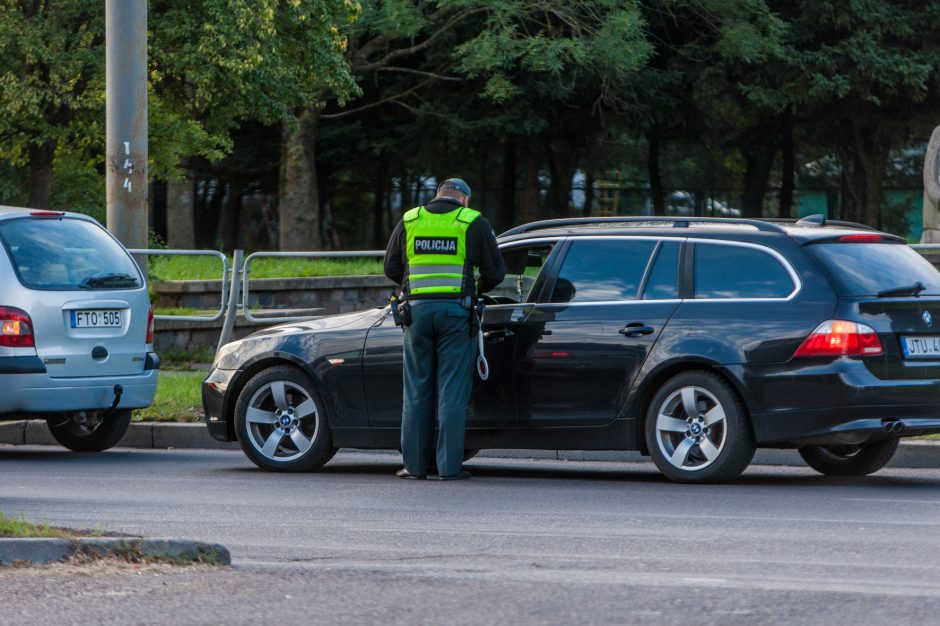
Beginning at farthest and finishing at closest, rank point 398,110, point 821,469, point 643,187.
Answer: point 643,187, point 398,110, point 821,469

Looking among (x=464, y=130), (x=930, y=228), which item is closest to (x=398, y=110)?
(x=464, y=130)

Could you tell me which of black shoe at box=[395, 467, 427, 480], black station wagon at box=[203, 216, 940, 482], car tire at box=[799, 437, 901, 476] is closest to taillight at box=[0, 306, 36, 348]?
black station wagon at box=[203, 216, 940, 482]

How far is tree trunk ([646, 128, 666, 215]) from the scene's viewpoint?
40438 mm

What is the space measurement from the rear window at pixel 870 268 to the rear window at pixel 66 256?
4.94m

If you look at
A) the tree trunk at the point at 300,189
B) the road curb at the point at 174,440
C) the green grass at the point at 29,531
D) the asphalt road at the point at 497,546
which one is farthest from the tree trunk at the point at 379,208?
the green grass at the point at 29,531

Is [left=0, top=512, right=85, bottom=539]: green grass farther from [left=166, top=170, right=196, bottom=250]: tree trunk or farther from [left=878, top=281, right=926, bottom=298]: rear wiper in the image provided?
[left=166, top=170, right=196, bottom=250]: tree trunk

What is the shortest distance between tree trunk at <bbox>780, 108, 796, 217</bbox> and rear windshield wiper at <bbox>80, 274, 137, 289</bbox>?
2953 cm

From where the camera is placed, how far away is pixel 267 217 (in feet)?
142

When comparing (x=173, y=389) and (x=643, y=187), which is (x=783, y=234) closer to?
(x=173, y=389)

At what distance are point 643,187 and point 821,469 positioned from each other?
31.3 metres

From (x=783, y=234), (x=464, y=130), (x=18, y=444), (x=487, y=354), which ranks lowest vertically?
(x=18, y=444)

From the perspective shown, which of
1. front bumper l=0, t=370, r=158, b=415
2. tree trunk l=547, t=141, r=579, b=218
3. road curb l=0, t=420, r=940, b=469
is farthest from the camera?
tree trunk l=547, t=141, r=579, b=218

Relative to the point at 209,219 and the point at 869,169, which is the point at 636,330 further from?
the point at 209,219

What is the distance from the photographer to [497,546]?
23.7 ft
